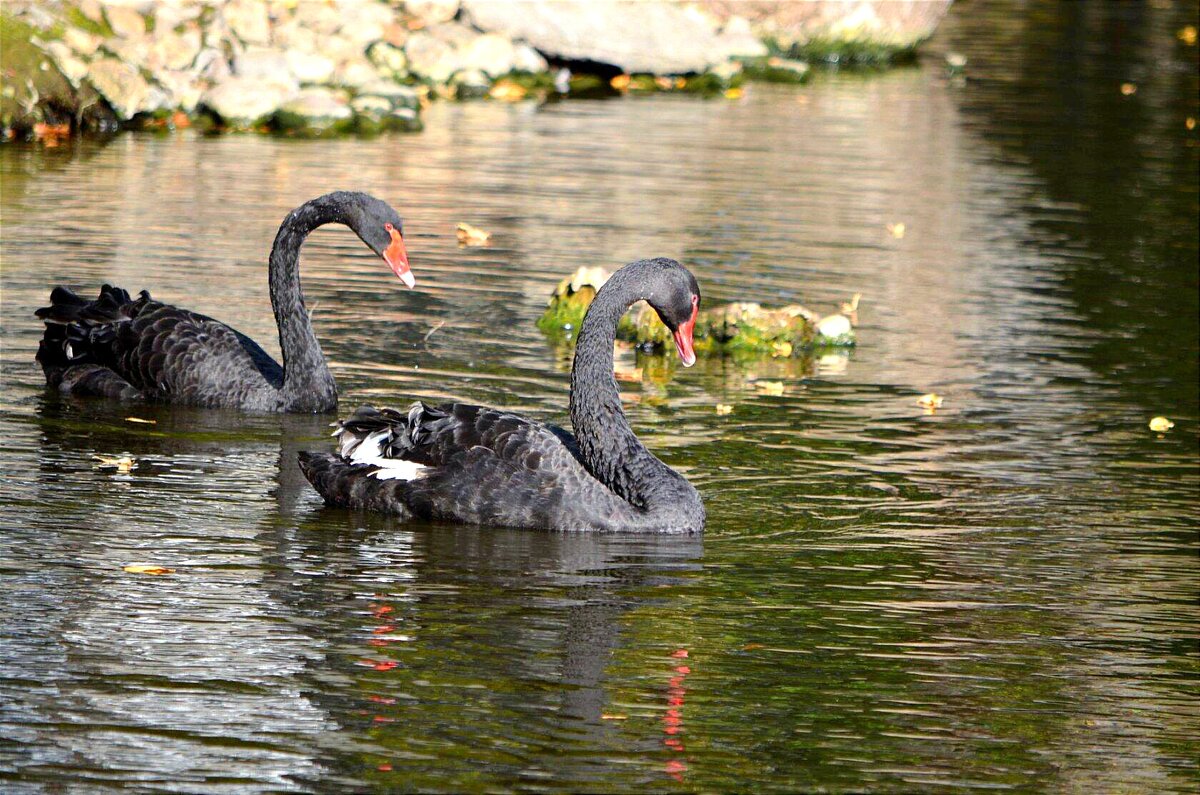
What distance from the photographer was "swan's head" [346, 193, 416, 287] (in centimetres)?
1043

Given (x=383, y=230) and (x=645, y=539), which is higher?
(x=383, y=230)

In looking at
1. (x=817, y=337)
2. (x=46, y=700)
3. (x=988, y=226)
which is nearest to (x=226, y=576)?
(x=46, y=700)

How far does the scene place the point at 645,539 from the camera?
8.59m

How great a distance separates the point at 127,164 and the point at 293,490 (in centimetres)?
1202

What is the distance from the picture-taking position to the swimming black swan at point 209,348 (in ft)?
35.0

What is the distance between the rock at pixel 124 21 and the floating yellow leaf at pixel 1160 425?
54.1 ft

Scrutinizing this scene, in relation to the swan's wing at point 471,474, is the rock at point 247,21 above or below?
above

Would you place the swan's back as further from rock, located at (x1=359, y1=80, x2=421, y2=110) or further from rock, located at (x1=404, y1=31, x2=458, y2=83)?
rock, located at (x1=404, y1=31, x2=458, y2=83)

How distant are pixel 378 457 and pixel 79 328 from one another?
3.00 metres

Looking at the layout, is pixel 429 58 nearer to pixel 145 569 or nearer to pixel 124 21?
pixel 124 21

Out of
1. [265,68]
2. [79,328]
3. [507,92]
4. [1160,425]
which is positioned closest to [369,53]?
[507,92]

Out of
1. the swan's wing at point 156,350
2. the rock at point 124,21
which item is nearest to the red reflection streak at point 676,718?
the swan's wing at point 156,350

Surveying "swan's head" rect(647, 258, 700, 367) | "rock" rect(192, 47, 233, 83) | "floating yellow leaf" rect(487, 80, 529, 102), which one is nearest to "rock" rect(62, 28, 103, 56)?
"rock" rect(192, 47, 233, 83)

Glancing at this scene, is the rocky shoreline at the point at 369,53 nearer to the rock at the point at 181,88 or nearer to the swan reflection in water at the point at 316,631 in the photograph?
the rock at the point at 181,88
